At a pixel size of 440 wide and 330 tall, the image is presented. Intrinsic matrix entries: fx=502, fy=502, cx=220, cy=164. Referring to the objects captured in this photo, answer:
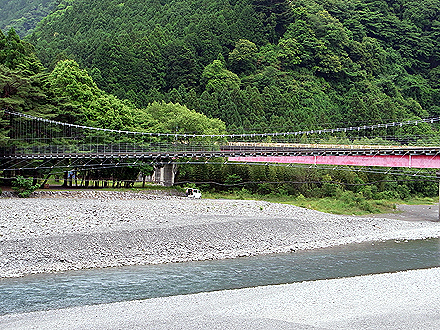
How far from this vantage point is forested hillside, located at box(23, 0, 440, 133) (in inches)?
3314

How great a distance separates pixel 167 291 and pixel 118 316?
107 inches

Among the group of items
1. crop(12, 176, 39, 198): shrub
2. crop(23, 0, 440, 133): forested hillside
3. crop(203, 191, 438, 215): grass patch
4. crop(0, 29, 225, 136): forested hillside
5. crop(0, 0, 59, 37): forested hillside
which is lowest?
crop(203, 191, 438, 215): grass patch

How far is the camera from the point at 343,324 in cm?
1314

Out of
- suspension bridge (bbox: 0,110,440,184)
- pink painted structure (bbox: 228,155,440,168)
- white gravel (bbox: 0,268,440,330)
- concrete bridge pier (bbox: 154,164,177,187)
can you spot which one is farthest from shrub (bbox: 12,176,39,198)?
white gravel (bbox: 0,268,440,330)

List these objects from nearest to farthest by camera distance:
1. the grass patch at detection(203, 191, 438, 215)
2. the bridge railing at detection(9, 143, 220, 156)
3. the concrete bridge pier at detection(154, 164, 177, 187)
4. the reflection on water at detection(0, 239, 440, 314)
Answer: the reflection on water at detection(0, 239, 440, 314) → the grass patch at detection(203, 191, 438, 215) → the bridge railing at detection(9, 143, 220, 156) → the concrete bridge pier at detection(154, 164, 177, 187)

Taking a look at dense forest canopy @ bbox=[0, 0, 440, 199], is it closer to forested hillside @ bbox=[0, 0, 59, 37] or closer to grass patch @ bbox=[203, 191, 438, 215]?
grass patch @ bbox=[203, 191, 438, 215]

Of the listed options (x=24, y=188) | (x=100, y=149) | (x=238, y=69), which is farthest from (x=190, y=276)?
(x=238, y=69)

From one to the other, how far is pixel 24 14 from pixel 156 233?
611 feet

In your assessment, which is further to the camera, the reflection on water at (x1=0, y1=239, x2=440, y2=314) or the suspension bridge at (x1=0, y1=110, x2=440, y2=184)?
the suspension bridge at (x1=0, y1=110, x2=440, y2=184)

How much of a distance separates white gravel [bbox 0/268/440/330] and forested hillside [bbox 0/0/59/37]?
17702 cm

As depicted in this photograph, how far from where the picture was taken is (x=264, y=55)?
11231 centimetres

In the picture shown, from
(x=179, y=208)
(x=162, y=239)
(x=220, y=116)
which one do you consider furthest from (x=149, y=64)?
(x=162, y=239)

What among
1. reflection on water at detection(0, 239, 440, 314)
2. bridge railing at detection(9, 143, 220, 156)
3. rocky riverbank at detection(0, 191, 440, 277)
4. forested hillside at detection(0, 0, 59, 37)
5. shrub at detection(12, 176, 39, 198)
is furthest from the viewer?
forested hillside at detection(0, 0, 59, 37)

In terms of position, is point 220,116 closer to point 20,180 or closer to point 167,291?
point 20,180
